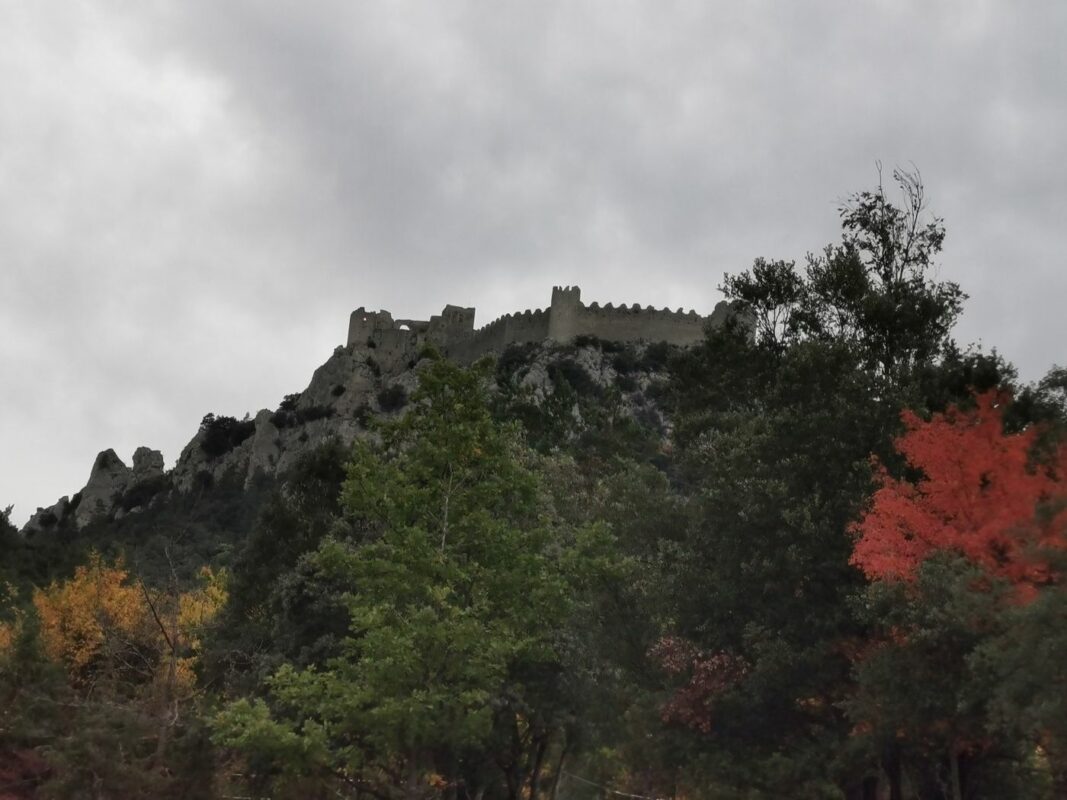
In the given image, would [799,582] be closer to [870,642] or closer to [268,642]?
[870,642]

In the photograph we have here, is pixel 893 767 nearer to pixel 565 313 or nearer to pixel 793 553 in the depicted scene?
pixel 793 553

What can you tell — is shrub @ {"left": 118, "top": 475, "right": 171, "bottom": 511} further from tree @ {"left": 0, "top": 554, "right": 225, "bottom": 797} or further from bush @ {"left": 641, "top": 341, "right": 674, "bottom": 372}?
tree @ {"left": 0, "top": 554, "right": 225, "bottom": 797}

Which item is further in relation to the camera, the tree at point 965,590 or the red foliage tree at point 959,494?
the red foliage tree at point 959,494

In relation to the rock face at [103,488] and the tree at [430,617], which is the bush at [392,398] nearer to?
the rock face at [103,488]

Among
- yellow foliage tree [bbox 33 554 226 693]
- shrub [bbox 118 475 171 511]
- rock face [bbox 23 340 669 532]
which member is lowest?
yellow foliage tree [bbox 33 554 226 693]

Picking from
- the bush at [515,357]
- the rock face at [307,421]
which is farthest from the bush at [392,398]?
the bush at [515,357]

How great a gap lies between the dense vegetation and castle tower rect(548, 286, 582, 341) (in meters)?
95.7

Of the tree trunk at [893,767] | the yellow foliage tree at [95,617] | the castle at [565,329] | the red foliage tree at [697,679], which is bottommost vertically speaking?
the tree trunk at [893,767]

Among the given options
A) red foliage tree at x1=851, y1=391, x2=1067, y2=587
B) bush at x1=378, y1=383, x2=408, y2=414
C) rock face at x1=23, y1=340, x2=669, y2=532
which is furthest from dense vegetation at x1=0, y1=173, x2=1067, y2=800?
bush at x1=378, y1=383, x2=408, y2=414

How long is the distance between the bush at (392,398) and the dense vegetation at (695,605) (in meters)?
86.2

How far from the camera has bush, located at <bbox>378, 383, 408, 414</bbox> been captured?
408 feet

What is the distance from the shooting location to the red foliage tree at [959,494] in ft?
77.2

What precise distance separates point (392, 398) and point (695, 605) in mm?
99494

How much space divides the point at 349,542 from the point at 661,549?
28.1ft
